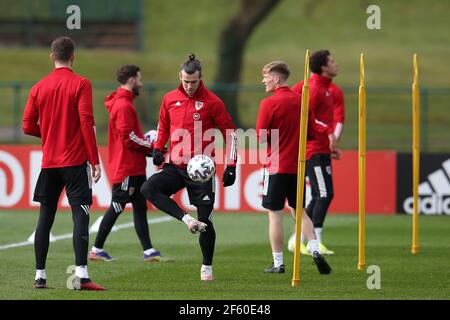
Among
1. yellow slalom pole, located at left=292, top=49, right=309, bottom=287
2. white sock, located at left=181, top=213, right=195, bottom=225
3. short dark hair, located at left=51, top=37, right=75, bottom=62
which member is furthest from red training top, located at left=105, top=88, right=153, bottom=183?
yellow slalom pole, located at left=292, top=49, right=309, bottom=287

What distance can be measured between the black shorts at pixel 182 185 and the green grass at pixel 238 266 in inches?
32.9

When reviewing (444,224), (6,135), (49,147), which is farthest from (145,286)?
(6,135)

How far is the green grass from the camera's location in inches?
412

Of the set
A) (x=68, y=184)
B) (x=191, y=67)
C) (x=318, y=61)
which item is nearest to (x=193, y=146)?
(x=191, y=67)

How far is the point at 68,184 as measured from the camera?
10.6 meters

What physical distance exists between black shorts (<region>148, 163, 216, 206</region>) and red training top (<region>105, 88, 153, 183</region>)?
78.0 inches

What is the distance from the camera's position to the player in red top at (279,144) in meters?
12.0

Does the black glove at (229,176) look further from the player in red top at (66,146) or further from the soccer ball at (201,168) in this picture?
the player in red top at (66,146)

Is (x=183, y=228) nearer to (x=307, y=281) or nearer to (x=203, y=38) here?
(x=307, y=281)

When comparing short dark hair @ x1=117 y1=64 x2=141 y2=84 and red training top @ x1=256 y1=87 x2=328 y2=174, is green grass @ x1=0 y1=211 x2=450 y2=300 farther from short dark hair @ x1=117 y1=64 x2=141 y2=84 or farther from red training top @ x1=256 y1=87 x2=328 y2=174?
short dark hair @ x1=117 y1=64 x2=141 y2=84

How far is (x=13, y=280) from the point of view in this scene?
11.3 m

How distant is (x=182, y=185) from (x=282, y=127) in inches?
51.1

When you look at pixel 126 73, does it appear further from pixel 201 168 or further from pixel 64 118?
pixel 64 118

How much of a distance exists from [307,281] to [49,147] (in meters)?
2.91
